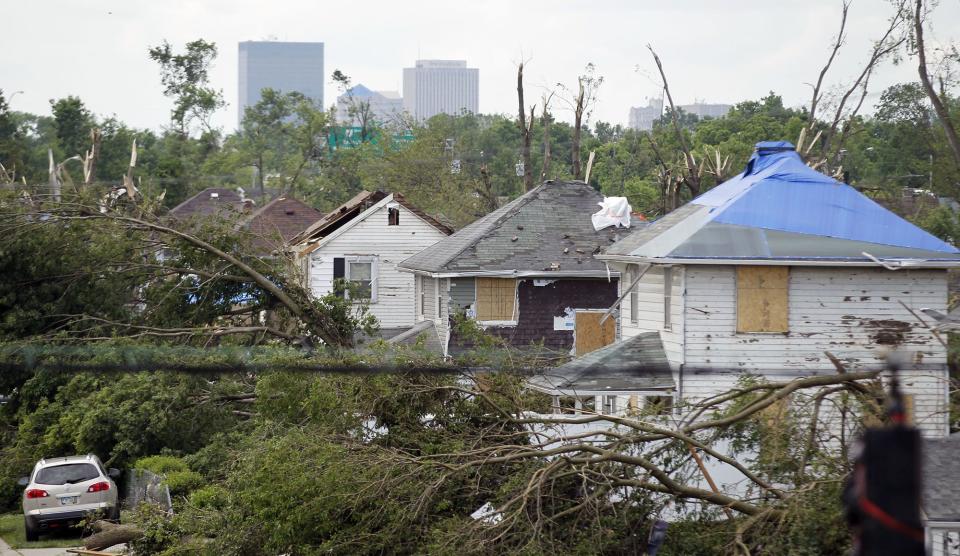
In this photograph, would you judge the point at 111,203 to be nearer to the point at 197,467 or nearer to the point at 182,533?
the point at 197,467

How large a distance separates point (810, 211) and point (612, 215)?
705 centimetres

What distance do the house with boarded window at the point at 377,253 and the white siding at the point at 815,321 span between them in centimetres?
1389

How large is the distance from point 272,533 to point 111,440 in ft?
27.0

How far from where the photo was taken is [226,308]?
790 inches

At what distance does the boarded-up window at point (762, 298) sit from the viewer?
16.9m

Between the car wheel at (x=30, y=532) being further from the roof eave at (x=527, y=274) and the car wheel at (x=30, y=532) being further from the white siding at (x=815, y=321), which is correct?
the white siding at (x=815, y=321)

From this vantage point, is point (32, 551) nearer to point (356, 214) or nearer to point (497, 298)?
point (497, 298)

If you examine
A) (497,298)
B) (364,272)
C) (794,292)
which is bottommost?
(497,298)

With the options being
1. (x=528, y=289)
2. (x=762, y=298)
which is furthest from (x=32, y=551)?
(x=762, y=298)

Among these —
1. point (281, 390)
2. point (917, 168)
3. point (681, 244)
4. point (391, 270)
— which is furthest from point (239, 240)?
point (917, 168)

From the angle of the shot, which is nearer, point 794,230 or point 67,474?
point 67,474

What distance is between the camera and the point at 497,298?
76.3 ft

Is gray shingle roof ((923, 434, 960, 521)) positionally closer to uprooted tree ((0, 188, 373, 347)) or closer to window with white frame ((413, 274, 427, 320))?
uprooted tree ((0, 188, 373, 347))

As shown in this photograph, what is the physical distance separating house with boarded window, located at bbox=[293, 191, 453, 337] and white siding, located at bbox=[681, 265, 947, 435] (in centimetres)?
1389
